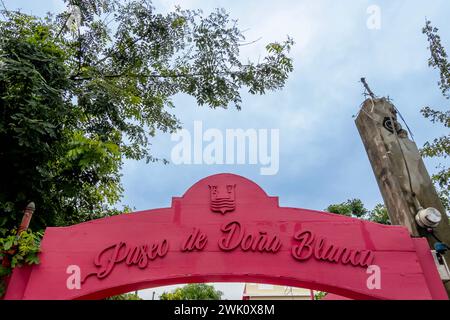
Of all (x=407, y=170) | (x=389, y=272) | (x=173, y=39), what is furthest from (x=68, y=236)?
(x=173, y=39)

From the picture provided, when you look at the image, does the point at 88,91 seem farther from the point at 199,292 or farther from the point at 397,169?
the point at 199,292

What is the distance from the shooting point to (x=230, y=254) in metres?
3.68

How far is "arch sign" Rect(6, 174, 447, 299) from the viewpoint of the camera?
352 centimetres

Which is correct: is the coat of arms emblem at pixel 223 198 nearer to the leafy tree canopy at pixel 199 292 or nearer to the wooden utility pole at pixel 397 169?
the wooden utility pole at pixel 397 169

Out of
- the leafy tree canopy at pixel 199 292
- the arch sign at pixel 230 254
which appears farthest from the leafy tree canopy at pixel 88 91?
the leafy tree canopy at pixel 199 292

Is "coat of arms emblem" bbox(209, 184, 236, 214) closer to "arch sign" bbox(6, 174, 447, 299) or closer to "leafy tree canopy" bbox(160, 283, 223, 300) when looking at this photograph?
"arch sign" bbox(6, 174, 447, 299)

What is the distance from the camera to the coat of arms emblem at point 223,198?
393cm

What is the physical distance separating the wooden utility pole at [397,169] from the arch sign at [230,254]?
0.80 ft

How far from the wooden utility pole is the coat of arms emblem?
66.6 inches

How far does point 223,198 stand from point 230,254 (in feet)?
2.03

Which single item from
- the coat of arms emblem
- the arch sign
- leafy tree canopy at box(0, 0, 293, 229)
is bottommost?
the arch sign

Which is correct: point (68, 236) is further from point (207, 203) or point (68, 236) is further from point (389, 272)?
point (389, 272)

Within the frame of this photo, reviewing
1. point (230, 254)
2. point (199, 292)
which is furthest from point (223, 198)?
point (199, 292)

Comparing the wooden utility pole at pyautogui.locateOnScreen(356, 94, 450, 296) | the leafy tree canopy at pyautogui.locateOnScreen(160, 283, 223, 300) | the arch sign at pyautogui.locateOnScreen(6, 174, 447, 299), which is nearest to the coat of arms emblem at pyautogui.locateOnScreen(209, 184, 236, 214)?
the arch sign at pyautogui.locateOnScreen(6, 174, 447, 299)
